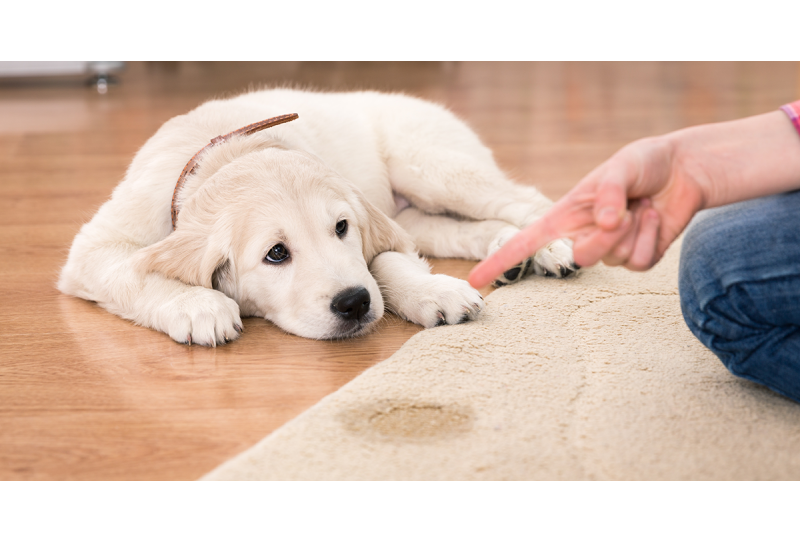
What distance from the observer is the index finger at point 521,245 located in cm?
134

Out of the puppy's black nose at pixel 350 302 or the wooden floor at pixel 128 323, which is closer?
the wooden floor at pixel 128 323

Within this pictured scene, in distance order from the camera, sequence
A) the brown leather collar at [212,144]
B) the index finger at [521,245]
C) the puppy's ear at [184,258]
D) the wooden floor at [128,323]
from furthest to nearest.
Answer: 1. the brown leather collar at [212,144]
2. the puppy's ear at [184,258]
3. the wooden floor at [128,323]
4. the index finger at [521,245]

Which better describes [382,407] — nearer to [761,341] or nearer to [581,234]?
[581,234]

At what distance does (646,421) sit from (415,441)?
48cm

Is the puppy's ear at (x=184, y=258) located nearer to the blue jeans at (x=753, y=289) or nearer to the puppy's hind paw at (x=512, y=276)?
A: the puppy's hind paw at (x=512, y=276)

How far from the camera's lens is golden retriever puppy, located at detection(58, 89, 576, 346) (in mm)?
2051

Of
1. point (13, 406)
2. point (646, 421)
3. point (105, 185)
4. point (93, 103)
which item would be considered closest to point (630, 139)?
point (105, 185)

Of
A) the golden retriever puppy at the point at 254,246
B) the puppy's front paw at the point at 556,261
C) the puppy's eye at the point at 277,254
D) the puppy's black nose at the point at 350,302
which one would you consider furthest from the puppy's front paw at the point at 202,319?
the puppy's front paw at the point at 556,261

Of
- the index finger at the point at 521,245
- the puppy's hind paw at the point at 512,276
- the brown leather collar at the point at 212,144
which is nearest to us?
the index finger at the point at 521,245

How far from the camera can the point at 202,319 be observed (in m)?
2.03

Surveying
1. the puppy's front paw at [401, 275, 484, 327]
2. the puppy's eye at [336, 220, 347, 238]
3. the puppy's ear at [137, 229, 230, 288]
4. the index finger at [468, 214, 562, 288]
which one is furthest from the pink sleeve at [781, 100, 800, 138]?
the puppy's ear at [137, 229, 230, 288]

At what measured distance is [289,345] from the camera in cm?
205

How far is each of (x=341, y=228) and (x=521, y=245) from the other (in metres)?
0.95

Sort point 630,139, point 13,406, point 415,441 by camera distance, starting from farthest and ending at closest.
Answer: point 630,139, point 13,406, point 415,441
